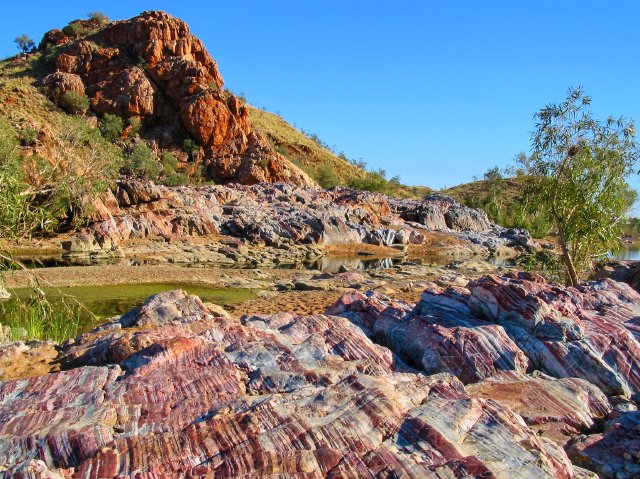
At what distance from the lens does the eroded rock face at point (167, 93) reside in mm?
54375

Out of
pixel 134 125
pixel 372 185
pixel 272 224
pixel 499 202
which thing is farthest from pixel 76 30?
pixel 499 202

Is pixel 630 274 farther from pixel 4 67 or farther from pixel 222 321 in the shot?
pixel 4 67

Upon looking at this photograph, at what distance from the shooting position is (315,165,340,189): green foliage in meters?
65.1

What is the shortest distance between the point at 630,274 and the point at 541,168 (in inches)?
226

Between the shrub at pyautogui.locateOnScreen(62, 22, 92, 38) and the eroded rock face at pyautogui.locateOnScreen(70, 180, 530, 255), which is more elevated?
the shrub at pyautogui.locateOnScreen(62, 22, 92, 38)

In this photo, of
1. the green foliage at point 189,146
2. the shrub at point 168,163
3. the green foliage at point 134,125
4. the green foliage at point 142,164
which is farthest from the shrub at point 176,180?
the green foliage at point 134,125

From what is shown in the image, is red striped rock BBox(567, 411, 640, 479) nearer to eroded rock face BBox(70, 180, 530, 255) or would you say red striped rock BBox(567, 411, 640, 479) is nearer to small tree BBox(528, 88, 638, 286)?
small tree BBox(528, 88, 638, 286)

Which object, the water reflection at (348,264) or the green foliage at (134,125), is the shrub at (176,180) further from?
the water reflection at (348,264)

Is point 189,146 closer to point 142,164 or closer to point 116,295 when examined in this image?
point 142,164

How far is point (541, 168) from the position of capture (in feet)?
40.4

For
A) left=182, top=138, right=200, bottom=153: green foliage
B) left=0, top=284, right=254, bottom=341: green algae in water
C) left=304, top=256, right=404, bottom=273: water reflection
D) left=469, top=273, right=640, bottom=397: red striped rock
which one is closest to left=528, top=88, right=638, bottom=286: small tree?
left=469, top=273, right=640, bottom=397: red striped rock

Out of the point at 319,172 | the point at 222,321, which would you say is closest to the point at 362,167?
the point at 319,172

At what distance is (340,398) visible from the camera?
494 centimetres

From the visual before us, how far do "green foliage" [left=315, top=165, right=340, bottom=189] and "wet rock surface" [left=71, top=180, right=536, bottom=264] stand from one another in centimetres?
1375
